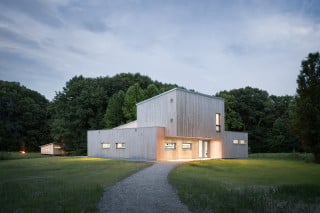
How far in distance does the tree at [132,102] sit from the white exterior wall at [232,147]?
1653 centimetres

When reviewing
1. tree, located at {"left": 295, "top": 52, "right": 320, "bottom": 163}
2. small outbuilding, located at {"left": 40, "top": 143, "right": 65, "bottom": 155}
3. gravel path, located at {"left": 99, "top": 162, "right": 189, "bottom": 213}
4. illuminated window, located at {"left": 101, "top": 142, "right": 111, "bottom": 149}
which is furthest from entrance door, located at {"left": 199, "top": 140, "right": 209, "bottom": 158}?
small outbuilding, located at {"left": 40, "top": 143, "right": 65, "bottom": 155}

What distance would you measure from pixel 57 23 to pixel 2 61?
681 inches

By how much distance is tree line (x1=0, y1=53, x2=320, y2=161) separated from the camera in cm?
4888

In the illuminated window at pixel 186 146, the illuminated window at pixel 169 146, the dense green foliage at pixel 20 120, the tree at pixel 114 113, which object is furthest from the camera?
the dense green foliage at pixel 20 120

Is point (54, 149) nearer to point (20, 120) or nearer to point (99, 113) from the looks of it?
point (99, 113)

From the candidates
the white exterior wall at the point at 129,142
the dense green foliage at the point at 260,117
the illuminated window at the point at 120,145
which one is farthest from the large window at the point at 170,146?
the dense green foliage at the point at 260,117

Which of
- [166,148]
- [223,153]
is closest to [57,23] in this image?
[166,148]

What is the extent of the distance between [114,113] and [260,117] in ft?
92.8

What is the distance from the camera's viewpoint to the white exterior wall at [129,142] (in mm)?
28552

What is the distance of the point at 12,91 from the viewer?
60000mm

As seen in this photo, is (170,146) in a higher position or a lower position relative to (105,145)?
higher

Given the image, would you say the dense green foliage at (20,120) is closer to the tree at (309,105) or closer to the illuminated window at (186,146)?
the illuminated window at (186,146)

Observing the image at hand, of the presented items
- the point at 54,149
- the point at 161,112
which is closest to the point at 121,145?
the point at 161,112

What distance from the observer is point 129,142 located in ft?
100
